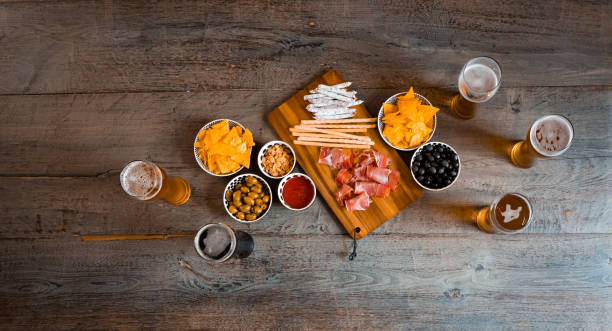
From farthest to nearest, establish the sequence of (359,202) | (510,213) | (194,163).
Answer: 1. (194,163)
2. (359,202)
3. (510,213)

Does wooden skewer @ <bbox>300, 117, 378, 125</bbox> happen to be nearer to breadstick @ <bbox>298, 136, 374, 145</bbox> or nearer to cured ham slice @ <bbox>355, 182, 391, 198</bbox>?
breadstick @ <bbox>298, 136, 374, 145</bbox>

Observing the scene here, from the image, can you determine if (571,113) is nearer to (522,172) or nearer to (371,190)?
(522,172)

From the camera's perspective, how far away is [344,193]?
163 cm

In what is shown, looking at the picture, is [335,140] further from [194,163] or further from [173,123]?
[173,123]

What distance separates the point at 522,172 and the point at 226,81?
5.00ft

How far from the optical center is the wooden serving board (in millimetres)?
1646

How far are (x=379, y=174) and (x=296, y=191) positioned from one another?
15.2 inches

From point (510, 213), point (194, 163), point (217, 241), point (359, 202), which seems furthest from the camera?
point (194, 163)

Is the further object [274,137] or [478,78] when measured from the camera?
[274,137]

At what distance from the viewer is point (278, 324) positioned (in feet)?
5.44

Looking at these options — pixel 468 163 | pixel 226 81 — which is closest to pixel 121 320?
pixel 226 81

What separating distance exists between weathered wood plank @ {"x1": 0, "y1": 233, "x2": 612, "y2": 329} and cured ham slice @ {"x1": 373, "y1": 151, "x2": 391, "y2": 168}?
13.8 inches

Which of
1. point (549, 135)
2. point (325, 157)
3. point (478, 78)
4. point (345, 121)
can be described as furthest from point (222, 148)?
point (549, 135)

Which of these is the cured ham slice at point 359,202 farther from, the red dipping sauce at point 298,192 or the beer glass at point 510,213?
the beer glass at point 510,213
